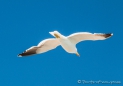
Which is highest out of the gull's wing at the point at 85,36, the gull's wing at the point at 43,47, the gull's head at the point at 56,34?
the gull's wing at the point at 43,47

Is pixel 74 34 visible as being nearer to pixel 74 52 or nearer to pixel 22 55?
pixel 74 52

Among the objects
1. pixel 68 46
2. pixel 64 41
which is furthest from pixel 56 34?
pixel 68 46

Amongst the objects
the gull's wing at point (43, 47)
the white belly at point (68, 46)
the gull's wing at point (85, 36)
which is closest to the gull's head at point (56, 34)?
the white belly at point (68, 46)

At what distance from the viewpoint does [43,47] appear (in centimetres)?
1038

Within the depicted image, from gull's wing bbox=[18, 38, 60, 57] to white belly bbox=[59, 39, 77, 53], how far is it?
12.9 inches

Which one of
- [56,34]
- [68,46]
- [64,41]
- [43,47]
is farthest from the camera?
[43,47]

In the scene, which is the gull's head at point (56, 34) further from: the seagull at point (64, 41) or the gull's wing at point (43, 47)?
the gull's wing at point (43, 47)

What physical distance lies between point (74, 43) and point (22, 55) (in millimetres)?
1481

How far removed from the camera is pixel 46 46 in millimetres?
10391

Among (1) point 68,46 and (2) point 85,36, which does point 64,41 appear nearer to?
(1) point 68,46

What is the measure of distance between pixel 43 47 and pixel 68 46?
2.46 feet

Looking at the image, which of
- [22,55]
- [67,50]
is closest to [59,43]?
[67,50]

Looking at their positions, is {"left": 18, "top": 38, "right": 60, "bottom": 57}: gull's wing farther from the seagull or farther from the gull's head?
the gull's head

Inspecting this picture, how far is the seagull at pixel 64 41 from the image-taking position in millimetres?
9547
